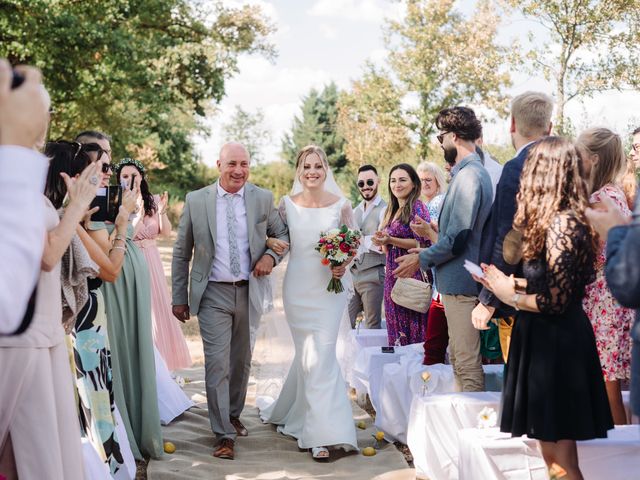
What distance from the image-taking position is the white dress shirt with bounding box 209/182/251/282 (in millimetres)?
6055

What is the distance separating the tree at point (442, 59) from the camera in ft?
90.7

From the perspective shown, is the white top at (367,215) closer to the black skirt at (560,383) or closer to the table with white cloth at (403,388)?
the table with white cloth at (403,388)

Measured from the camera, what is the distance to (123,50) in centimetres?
1623

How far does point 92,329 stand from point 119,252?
0.54 m

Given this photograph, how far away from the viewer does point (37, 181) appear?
1.59 meters

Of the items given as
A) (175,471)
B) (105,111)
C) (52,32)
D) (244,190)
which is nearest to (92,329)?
(175,471)

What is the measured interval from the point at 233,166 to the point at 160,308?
2.23 meters

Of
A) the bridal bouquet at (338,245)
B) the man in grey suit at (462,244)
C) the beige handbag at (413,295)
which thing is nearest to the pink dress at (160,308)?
the bridal bouquet at (338,245)

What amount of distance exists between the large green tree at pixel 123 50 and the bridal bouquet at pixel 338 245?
37.0 ft

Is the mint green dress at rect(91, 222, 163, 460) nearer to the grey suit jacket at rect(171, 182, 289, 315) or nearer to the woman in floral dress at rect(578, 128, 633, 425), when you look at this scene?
the grey suit jacket at rect(171, 182, 289, 315)

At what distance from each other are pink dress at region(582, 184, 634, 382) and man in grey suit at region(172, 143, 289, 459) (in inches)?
101

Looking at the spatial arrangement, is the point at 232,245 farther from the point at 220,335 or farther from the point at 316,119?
the point at 316,119

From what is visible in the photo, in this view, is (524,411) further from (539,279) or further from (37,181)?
(37,181)

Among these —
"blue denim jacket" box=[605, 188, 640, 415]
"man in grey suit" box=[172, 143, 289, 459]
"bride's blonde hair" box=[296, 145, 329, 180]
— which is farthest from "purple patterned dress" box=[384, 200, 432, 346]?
"blue denim jacket" box=[605, 188, 640, 415]
